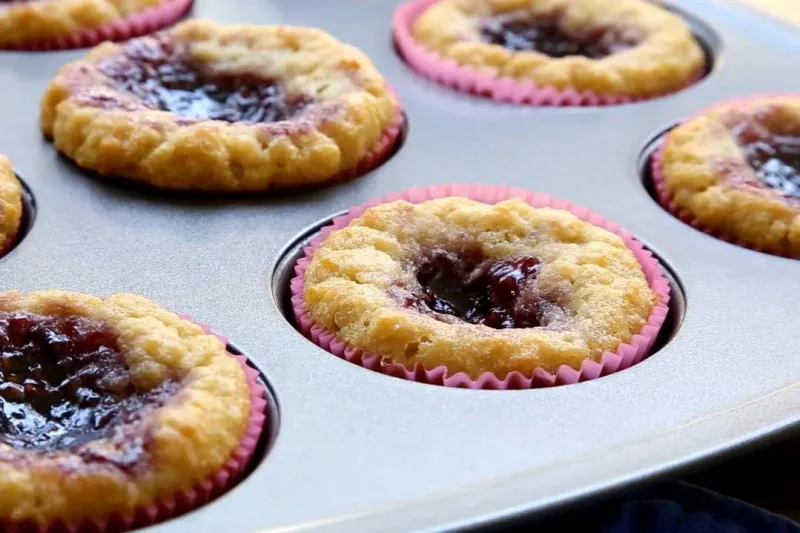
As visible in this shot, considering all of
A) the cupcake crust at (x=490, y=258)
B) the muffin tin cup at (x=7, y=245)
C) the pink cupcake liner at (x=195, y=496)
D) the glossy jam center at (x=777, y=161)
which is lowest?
the muffin tin cup at (x=7, y=245)

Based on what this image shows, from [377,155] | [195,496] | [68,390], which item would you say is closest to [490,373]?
[195,496]

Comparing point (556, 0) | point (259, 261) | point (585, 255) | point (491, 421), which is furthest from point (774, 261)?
point (556, 0)

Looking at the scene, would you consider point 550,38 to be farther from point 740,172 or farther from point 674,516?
point 674,516

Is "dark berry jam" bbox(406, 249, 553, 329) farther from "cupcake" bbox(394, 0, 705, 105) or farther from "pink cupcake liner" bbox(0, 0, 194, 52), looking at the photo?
"pink cupcake liner" bbox(0, 0, 194, 52)

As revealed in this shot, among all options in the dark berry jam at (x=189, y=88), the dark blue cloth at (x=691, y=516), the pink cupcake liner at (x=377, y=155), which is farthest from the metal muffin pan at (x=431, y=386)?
the dark berry jam at (x=189, y=88)

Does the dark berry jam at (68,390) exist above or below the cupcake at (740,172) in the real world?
below

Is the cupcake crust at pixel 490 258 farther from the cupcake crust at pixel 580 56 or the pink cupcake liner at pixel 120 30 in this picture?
the pink cupcake liner at pixel 120 30
